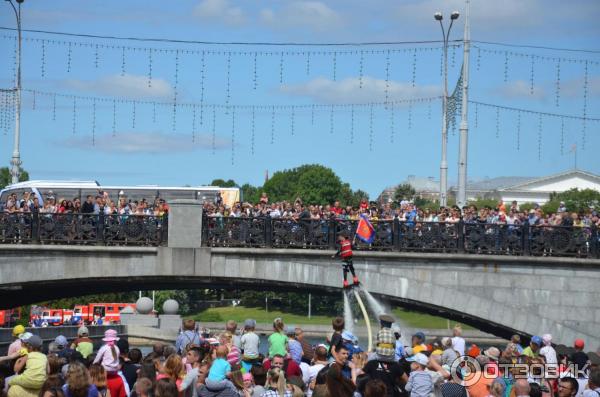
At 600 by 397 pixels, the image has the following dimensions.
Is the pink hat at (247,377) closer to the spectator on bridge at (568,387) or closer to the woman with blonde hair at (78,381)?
the woman with blonde hair at (78,381)

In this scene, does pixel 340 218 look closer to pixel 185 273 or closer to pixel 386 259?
pixel 386 259

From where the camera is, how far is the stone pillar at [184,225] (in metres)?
26.5

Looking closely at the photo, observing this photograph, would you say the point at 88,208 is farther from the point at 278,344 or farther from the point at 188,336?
the point at 278,344

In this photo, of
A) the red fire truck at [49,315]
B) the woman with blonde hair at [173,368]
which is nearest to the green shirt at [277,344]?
the woman with blonde hair at [173,368]

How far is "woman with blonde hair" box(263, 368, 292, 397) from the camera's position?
12336mm

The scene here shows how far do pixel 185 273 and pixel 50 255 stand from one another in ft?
11.4

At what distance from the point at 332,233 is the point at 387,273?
177cm

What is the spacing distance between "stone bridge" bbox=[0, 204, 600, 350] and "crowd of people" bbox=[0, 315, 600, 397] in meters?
9.36

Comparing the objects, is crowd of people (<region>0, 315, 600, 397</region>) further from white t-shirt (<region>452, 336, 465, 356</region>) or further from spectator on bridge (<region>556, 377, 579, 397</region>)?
white t-shirt (<region>452, 336, 465, 356</region>)

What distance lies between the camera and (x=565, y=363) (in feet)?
55.8

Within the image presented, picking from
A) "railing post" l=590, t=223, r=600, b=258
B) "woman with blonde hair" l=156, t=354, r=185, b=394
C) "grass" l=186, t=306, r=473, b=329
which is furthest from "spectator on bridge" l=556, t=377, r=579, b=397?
"grass" l=186, t=306, r=473, b=329

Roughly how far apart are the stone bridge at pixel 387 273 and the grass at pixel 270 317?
55.5m

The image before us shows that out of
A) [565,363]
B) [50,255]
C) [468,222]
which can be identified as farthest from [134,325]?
[565,363]

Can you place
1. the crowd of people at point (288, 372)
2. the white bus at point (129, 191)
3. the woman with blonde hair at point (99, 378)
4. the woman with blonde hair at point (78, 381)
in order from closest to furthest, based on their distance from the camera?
the woman with blonde hair at point (78, 381), the crowd of people at point (288, 372), the woman with blonde hair at point (99, 378), the white bus at point (129, 191)
